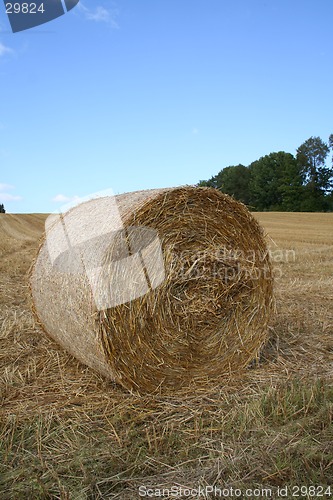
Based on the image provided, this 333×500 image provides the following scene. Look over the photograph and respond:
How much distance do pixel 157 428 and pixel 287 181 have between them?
5064 centimetres

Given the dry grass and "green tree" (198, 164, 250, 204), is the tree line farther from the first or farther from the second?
the dry grass

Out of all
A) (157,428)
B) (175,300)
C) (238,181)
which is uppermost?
(238,181)

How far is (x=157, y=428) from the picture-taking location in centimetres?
301

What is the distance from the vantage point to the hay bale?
352 centimetres

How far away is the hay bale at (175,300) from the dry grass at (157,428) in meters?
0.25

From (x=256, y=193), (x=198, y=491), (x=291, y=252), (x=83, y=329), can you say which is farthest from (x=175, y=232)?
(x=256, y=193)

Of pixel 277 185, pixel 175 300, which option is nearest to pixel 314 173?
pixel 277 185

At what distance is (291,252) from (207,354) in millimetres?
9155

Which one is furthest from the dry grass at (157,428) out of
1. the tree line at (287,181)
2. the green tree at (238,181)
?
the green tree at (238,181)

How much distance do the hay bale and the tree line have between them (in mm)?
43971

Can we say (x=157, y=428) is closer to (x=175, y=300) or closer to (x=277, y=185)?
(x=175, y=300)

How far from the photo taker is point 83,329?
357 centimetres

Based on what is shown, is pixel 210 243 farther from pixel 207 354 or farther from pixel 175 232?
pixel 207 354

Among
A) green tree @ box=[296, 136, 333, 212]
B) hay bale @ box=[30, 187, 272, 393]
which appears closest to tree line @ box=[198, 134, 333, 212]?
green tree @ box=[296, 136, 333, 212]
